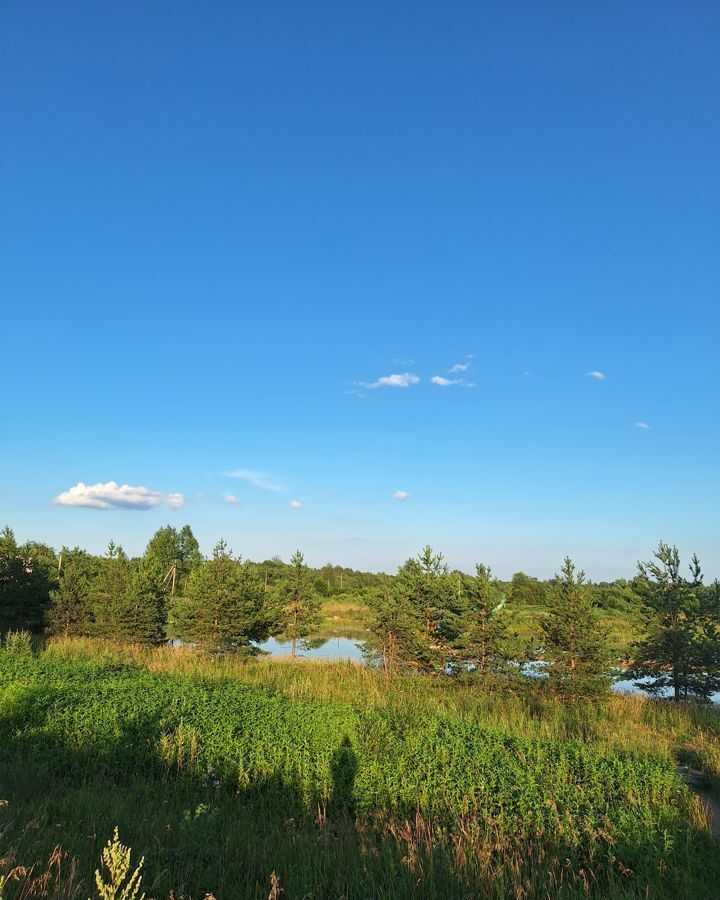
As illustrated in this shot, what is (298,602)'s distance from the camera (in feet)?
86.5

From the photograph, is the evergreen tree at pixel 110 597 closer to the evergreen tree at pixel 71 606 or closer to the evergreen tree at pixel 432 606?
the evergreen tree at pixel 71 606

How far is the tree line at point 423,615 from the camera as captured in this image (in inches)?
596

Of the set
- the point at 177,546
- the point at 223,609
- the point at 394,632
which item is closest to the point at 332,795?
the point at 394,632

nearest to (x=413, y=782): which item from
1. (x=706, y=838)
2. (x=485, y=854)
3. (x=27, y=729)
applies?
(x=485, y=854)

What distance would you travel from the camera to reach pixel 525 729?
32.7ft

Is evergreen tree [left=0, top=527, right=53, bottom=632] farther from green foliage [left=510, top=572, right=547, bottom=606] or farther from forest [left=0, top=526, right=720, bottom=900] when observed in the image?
green foliage [left=510, top=572, right=547, bottom=606]

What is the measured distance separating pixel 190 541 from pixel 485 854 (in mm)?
100603

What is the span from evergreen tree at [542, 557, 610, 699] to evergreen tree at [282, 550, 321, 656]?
1353cm

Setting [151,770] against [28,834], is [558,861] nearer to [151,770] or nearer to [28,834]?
[28,834]

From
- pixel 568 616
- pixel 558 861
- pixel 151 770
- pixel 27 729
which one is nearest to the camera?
pixel 558 861

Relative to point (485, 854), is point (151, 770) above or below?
below

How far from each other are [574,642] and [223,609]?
14765 mm

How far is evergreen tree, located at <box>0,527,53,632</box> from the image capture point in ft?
82.4

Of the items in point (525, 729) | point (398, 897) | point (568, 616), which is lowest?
point (525, 729)
